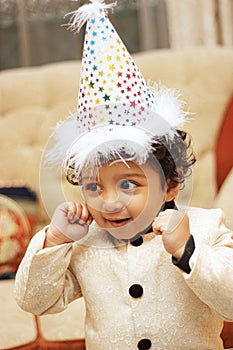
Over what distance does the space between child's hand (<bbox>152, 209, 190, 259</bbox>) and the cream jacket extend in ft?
0.23

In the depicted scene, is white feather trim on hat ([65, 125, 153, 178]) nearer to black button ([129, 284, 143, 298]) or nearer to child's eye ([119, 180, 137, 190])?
child's eye ([119, 180, 137, 190])

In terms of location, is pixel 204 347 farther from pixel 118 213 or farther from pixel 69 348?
pixel 69 348

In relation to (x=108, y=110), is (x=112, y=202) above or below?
below

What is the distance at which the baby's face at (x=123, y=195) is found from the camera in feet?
3.56

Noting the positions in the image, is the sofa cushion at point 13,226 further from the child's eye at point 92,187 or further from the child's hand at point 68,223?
the child's eye at point 92,187

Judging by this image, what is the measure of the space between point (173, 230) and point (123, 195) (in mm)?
95

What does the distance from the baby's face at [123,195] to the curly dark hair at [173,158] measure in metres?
0.03

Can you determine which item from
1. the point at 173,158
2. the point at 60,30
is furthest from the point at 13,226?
the point at 60,30

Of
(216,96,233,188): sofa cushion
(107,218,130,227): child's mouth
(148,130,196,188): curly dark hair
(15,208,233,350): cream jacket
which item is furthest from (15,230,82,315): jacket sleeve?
(216,96,233,188): sofa cushion

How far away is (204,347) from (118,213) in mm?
282

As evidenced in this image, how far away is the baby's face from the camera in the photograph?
1.08 meters

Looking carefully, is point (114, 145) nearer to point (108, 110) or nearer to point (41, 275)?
point (108, 110)

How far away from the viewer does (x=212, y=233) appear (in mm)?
1180

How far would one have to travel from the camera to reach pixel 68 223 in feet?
3.86
